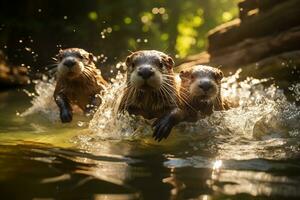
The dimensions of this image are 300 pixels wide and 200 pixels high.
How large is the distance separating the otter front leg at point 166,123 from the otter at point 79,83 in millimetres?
1383

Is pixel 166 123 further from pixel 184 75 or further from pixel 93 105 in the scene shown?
pixel 93 105

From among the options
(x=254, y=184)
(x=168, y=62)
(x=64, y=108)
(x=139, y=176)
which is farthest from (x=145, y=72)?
(x=254, y=184)

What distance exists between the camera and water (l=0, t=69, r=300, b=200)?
2.54 m

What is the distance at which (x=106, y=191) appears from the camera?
8.20 ft

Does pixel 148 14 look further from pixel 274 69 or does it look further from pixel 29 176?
pixel 29 176

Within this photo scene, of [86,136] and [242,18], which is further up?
[242,18]

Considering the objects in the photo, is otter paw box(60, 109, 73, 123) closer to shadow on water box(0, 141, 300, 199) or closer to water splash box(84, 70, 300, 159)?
water splash box(84, 70, 300, 159)

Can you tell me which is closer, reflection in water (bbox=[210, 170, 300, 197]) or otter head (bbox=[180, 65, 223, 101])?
reflection in water (bbox=[210, 170, 300, 197])

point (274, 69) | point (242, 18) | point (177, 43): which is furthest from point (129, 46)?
point (274, 69)

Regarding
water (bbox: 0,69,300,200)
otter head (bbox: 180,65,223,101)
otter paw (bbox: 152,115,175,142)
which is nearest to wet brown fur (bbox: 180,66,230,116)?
otter head (bbox: 180,65,223,101)

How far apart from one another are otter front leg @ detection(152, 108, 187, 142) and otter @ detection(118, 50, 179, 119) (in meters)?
0.15

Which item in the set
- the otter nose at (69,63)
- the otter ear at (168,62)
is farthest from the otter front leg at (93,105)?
the otter ear at (168,62)

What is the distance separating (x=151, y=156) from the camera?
342cm

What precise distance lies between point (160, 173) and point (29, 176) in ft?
2.18
